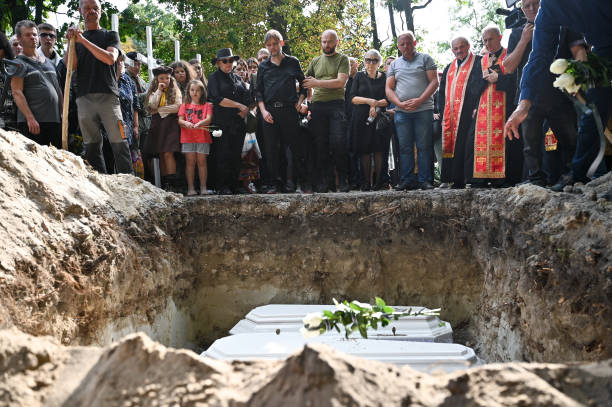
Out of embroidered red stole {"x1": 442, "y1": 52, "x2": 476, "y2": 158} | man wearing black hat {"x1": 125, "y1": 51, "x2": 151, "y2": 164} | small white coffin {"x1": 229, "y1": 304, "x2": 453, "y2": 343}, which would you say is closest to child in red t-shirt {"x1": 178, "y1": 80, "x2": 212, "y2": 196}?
man wearing black hat {"x1": 125, "y1": 51, "x2": 151, "y2": 164}

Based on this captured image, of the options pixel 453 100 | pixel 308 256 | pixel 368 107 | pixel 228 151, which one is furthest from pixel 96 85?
pixel 453 100

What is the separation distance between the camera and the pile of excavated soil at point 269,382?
5.36 feet

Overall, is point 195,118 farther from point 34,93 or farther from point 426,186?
point 426,186

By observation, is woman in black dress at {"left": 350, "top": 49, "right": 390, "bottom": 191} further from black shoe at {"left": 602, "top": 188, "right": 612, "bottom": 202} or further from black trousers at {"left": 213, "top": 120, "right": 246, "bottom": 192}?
black shoe at {"left": 602, "top": 188, "right": 612, "bottom": 202}

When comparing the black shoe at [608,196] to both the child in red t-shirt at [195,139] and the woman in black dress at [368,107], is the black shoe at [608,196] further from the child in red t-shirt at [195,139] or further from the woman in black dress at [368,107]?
the child in red t-shirt at [195,139]

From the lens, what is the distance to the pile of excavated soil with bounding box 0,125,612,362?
9.86 feet

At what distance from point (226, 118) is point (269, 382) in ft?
15.6

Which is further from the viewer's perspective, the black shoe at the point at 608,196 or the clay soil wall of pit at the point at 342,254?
the clay soil wall of pit at the point at 342,254

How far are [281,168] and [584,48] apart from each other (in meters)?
3.62

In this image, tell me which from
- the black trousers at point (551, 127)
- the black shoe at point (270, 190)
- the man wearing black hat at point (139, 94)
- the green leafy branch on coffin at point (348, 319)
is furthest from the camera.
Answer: the man wearing black hat at point (139, 94)

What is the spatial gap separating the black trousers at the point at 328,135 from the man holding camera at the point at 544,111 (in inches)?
76.9

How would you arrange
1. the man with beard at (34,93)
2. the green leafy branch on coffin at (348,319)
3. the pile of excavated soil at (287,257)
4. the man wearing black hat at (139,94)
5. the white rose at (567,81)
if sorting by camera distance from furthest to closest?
the man wearing black hat at (139,94)
the man with beard at (34,93)
the pile of excavated soil at (287,257)
the white rose at (567,81)
the green leafy branch on coffin at (348,319)

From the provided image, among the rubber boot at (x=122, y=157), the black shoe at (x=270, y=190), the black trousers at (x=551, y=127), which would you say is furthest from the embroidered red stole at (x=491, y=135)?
the rubber boot at (x=122, y=157)

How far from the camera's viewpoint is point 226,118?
Answer: 6.10 meters
